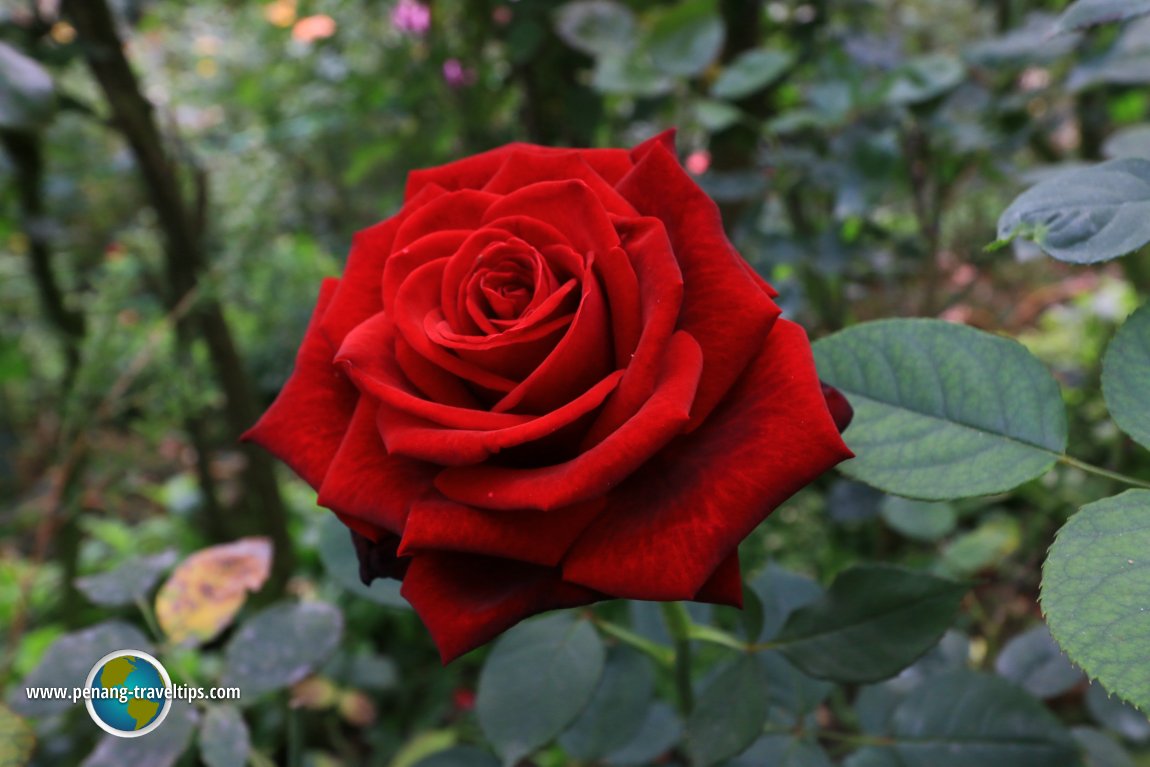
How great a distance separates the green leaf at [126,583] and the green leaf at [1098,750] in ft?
2.63

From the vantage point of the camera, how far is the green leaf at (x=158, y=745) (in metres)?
0.54

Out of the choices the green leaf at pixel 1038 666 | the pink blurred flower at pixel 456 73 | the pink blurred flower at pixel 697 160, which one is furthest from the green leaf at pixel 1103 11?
the pink blurred flower at pixel 456 73

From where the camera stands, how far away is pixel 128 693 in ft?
1.97

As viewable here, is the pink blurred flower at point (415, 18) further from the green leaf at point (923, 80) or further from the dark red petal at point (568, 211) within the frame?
the dark red petal at point (568, 211)

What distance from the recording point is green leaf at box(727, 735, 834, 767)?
553mm

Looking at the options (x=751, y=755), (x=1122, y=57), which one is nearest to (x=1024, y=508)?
(x=1122, y=57)

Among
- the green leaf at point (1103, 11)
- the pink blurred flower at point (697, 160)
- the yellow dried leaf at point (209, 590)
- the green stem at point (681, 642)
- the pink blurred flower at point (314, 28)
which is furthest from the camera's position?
the pink blurred flower at point (314, 28)

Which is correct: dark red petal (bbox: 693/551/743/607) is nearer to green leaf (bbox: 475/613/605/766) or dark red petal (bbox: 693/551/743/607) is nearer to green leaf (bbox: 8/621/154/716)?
green leaf (bbox: 475/613/605/766)

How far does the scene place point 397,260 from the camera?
426 millimetres

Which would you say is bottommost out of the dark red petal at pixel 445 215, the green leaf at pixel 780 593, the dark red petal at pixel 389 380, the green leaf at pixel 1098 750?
the green leaf at pixel 1098 750

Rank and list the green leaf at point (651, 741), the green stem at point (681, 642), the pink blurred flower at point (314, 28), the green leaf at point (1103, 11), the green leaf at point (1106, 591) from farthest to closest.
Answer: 1. the pink blurred flower at point (314, 28)
2. the green leaf at point (651, 741)
3. the green stem at point (681, 642)
4. the green leaf at point (1103, 11)
5. the green leaf at point (1106, 591)

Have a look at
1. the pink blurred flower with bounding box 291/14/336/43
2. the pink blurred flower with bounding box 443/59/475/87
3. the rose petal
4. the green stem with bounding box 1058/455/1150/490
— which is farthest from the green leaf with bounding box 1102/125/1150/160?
the pink blurred flower with bounding box 291/14/336/43

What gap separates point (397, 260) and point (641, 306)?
141 mm

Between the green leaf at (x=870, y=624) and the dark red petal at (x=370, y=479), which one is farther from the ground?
the dark red petal at (x=370, y=479)
